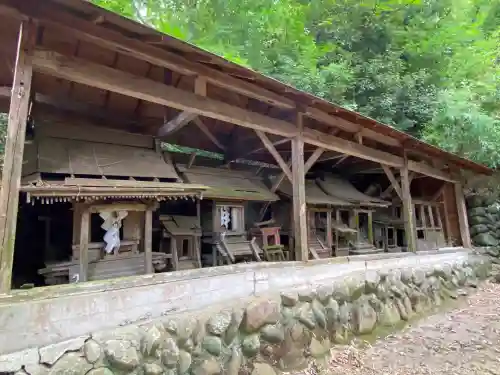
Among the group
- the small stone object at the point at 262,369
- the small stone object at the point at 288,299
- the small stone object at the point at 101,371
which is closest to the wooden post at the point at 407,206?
the small stone object at the point at 288,299

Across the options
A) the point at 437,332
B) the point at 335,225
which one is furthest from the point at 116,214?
the point at 437,332

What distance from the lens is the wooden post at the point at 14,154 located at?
2.75 m

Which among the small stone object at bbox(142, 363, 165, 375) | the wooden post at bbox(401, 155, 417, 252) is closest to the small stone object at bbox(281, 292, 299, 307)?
the small stone object at bbox(142, 363, 165, 375)

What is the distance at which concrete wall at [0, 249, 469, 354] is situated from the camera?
278cm

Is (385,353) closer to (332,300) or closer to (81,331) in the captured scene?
(332,300)

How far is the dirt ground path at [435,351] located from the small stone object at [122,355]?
2747mm

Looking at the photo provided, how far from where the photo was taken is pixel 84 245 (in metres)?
4.10

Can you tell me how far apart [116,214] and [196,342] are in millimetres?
1974

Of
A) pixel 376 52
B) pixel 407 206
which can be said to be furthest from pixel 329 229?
pixel 376 52

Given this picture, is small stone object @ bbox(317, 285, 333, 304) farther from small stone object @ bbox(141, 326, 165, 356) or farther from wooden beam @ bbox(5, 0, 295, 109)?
wooden beam @ bbox(5, 0, 295, 109)

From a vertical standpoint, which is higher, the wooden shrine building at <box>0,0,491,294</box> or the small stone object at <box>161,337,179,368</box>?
the wooden shrine building at <box>0,0,491,294</box>

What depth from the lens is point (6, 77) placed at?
4293 mm

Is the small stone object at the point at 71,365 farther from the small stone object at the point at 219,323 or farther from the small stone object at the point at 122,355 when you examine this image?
the small stone object at the point at 219,323

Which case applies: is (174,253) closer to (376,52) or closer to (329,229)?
(329,229)
